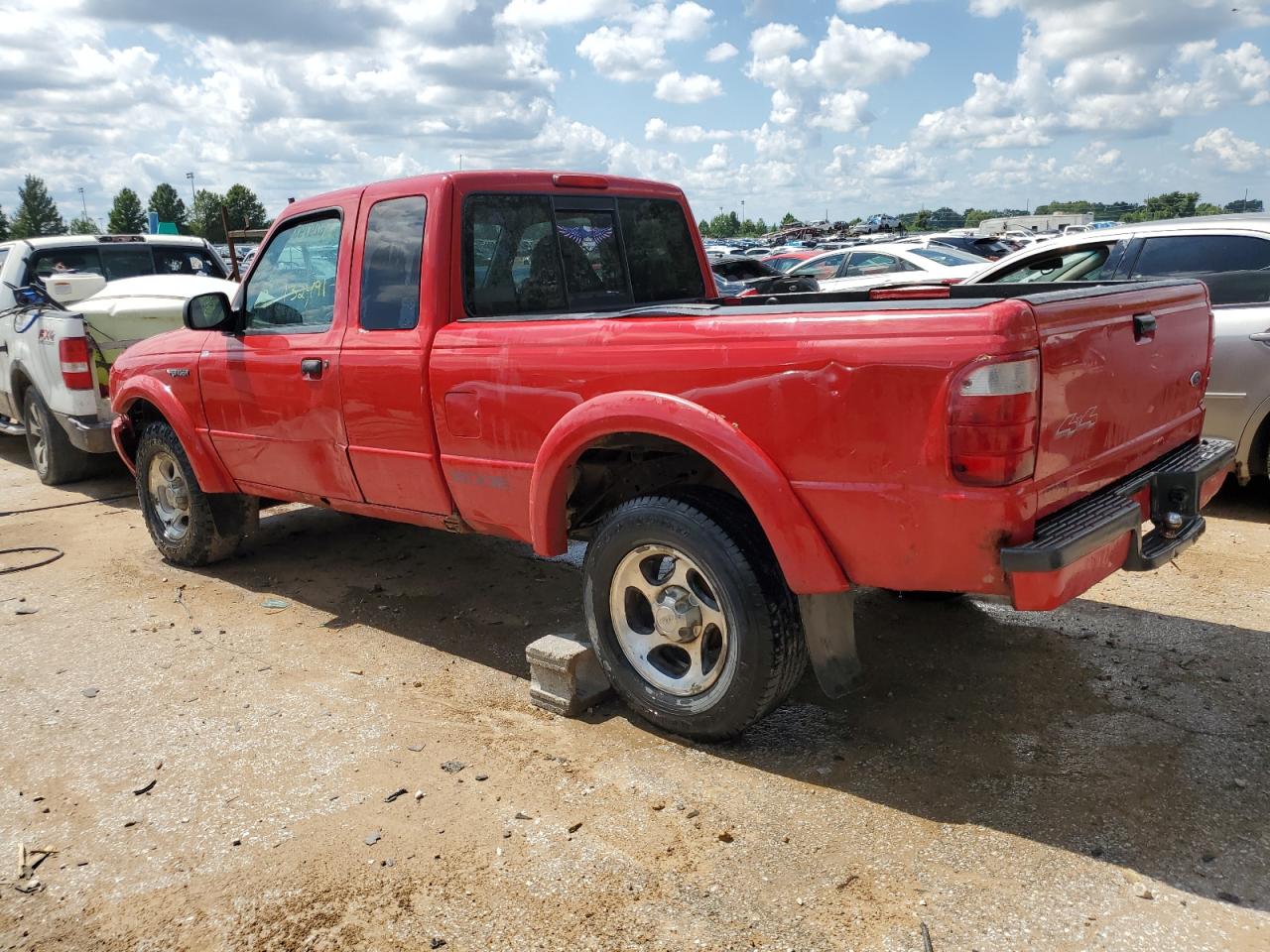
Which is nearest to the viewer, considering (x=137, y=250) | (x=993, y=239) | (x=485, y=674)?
(x=485, y=674)

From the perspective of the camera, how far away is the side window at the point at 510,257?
428 cm

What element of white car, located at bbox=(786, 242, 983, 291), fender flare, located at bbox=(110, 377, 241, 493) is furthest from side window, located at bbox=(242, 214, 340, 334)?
white car, located at bbox=(786, 242, 983, 291)

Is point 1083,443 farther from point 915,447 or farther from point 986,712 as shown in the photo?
point 986,712

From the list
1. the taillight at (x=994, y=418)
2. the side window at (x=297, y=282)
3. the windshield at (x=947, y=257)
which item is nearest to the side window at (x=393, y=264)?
the side window at (x=297, y=282)

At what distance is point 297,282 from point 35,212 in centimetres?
10964

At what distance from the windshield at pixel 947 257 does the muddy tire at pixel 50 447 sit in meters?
10.7

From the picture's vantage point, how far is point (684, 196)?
5242mm

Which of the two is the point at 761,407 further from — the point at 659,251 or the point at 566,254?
the point at 659,251

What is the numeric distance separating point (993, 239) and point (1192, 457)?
1871 cm

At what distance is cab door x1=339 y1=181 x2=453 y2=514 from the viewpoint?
4.20 metres

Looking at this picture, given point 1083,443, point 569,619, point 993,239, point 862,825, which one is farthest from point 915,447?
point 993,239

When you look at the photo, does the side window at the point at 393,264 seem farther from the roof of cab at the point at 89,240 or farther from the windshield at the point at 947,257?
the windshield at the point at 947,257

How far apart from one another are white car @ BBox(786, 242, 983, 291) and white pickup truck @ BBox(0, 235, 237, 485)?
782 centimetres

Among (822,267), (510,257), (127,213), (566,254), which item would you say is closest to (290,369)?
(510,257)
